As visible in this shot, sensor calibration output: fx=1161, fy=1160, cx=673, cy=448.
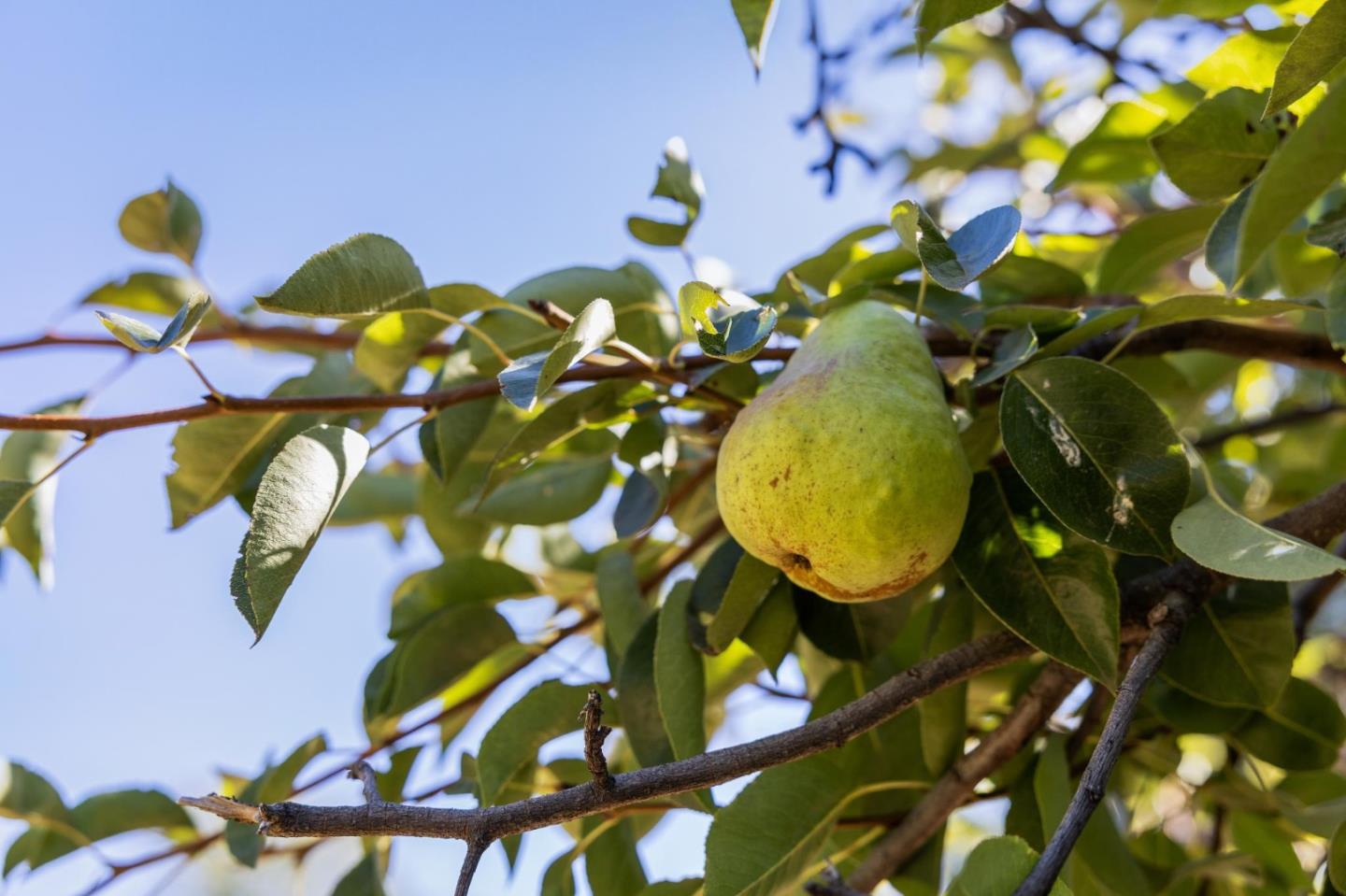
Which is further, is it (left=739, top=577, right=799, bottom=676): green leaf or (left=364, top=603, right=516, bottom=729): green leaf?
(left=364, top=603, right=516, bottom=729): green leaf

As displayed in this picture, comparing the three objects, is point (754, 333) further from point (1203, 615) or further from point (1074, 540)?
point (1203, 615)

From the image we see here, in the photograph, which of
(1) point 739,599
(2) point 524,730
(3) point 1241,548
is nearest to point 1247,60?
(3) point 1241,548

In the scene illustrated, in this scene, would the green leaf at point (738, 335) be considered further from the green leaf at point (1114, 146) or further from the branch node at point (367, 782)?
the green leaf at point (1114, 146)

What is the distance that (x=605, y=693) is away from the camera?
44.6 inches

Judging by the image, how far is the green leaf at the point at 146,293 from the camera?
147 centimetres

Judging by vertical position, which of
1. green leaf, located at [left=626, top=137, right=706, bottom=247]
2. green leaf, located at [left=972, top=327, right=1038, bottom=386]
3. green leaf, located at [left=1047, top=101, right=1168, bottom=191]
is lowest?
green leaf, located at [left=1047, top=101, right=1168, bottom=191]

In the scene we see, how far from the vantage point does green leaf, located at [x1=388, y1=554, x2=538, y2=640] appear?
127 cm

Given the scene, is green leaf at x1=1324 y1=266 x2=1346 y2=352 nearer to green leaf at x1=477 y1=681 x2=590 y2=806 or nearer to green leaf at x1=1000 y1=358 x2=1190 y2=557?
green leaf at x1=1000 y1=358 x2=1190 y2=557

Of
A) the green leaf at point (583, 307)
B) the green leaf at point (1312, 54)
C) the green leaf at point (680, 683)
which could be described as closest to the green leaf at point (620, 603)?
the green leaf at point (680, 683)

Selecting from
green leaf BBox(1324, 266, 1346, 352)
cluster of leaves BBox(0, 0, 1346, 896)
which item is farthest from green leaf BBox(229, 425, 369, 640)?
green leaf BBox(1324, 266, 1346, 352)

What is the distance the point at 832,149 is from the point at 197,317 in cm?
100

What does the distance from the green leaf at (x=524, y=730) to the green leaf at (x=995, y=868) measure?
0.43 m

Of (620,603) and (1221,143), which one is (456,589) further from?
(1221,143)

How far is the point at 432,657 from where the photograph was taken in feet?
3.89
